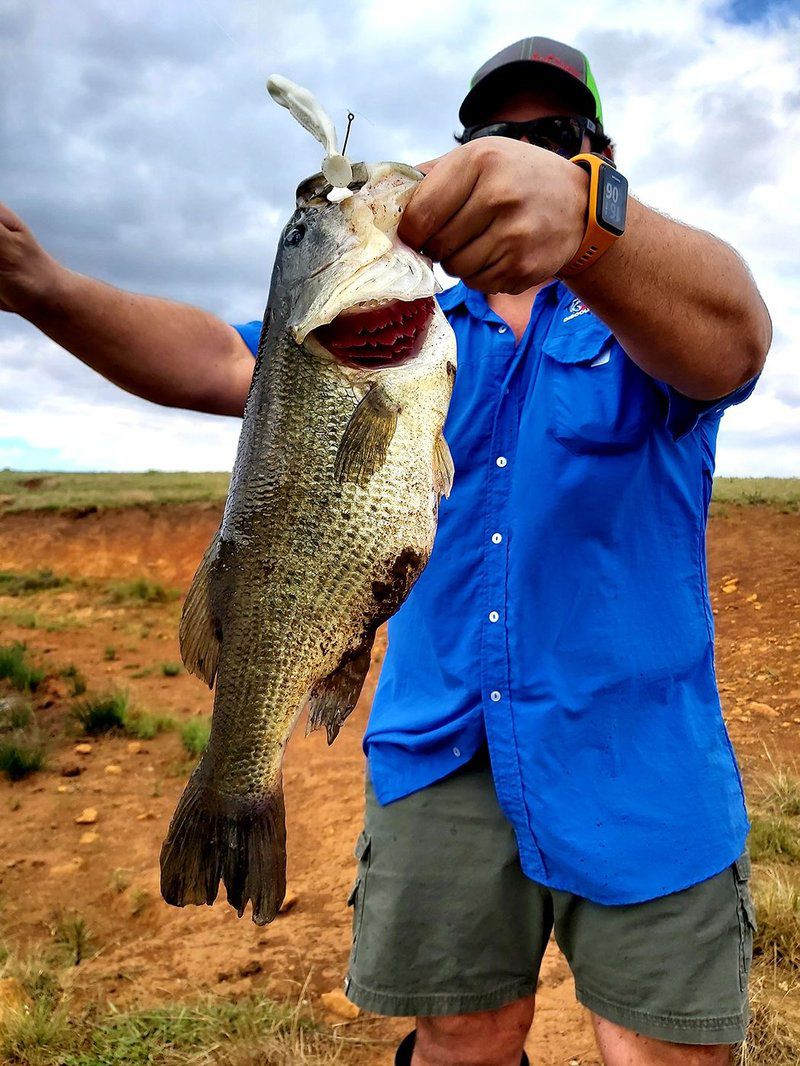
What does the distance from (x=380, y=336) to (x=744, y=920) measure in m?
1.80

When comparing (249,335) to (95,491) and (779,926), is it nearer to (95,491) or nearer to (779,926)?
(779,926)

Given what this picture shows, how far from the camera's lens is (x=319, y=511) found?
70.1 inches

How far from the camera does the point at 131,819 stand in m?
6.18

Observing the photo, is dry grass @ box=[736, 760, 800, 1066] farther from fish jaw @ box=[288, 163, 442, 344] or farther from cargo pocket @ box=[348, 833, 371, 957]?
fish jaw @ box=[288, 163, 442, 344]

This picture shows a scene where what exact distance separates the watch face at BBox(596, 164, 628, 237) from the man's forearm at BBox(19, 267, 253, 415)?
158 cm

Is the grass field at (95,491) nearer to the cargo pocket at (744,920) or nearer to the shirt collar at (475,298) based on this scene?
the shirt collar at (475,298)

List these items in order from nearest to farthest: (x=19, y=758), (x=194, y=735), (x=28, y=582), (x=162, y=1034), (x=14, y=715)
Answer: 1. (x=162, y=1034)
2. (x=19, y=758)
3. (x=194, y=735)
4. (x=14, y=715)
5. (x=28, y=582)

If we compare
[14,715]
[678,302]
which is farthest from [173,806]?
[678,302]

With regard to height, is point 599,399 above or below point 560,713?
above

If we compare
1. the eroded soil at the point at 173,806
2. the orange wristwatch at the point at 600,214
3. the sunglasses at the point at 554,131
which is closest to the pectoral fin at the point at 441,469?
the orange wristwatch at the point at 600,214

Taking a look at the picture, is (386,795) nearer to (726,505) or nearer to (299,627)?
(299,627)

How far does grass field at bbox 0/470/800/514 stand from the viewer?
1404 cm

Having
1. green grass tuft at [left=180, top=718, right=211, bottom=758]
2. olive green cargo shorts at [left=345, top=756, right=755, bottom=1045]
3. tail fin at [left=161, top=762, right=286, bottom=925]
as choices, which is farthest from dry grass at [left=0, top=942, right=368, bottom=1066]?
green grass tuft at [left=180, top=718, right=211, bottom=758]

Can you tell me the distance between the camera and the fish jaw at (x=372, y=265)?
173 cm
